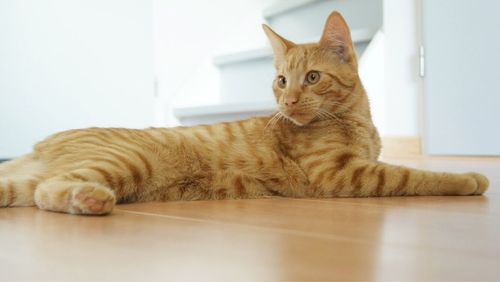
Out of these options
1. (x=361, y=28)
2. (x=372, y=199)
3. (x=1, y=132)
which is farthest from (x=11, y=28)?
(x=372, y=199)

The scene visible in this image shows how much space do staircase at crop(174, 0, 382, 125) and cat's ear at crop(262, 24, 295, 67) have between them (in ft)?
4.84

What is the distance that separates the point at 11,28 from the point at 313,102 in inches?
89.8

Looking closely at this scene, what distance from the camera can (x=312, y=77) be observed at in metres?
1.67

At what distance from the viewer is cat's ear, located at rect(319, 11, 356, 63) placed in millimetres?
1674

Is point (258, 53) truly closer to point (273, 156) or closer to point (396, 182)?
point (273, 156)

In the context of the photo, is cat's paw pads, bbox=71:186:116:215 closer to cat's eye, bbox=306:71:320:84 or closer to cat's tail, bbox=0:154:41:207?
cat's tail, bbox=0:154:41:207

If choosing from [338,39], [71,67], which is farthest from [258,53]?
[338,39]

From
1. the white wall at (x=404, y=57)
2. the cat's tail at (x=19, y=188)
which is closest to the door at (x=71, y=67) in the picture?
the white wall at (x=404, y=57)

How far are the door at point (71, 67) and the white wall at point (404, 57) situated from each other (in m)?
1.72

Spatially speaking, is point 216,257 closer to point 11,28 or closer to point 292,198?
point 292,198

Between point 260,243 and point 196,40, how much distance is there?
345 cm

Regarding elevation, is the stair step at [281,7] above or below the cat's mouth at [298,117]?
above

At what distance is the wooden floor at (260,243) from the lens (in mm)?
680

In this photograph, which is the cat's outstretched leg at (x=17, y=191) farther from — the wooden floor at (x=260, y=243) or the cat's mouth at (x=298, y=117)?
the cat's mouth at (x=298, y=117)
